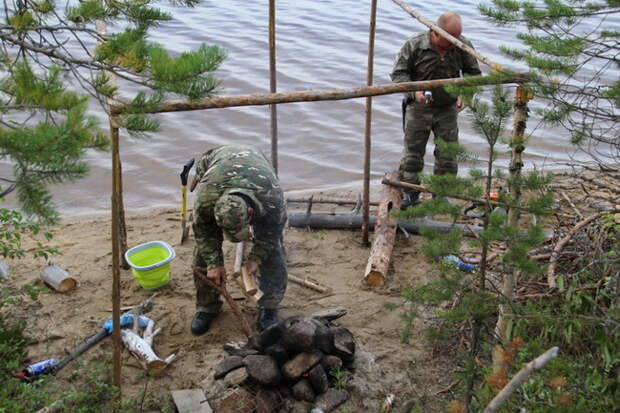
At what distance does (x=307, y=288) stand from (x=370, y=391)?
5.53 feet

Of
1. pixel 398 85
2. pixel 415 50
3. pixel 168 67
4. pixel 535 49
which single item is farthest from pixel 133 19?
pixel 415 50

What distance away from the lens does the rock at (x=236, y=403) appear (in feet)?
13.6

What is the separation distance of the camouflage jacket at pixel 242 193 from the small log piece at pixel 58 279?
1305 millimetres

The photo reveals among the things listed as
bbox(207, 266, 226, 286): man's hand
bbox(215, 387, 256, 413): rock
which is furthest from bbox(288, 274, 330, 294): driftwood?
bbox(215, 387, 256, 413): rock

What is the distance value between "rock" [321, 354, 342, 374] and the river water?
10.0 ft

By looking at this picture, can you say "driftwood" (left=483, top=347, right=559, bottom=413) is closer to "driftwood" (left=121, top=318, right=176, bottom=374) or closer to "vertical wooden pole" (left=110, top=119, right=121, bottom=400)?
"vertical wooden pole" (left=110, top=119, right=121, bottom=400)

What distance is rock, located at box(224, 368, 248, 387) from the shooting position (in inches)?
168

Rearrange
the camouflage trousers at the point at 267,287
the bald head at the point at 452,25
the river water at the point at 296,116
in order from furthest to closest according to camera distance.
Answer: the river water at the point at 296,116, the bald head at the point at 452,25, the camouflage trousers at the point at 267,287

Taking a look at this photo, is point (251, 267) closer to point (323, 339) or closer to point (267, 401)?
point (323, 339)

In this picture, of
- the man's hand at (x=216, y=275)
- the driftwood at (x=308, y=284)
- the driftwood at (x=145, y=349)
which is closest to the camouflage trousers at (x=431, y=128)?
the driftwood at (x=308, y=284)

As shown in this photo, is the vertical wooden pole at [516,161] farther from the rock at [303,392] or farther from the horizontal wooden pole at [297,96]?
the rock at [303,392]

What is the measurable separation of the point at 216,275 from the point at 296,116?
6.36 meters

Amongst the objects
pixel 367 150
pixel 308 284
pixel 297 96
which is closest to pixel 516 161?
pixel 297 96

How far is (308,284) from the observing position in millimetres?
5898
